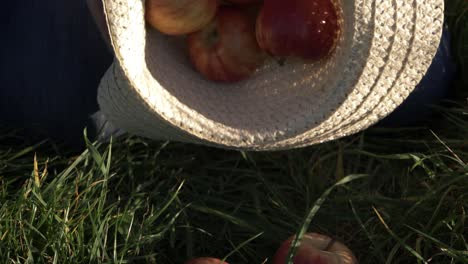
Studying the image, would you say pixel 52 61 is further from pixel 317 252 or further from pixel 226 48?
pixel 317 252

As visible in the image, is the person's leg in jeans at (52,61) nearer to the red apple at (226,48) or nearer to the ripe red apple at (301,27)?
the red apple at (226,48)

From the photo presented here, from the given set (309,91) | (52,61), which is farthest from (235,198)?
(52,61)

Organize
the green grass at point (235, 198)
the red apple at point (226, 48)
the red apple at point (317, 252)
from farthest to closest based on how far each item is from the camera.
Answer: the red apple at point (226, 48)
the green grass at point (235, 198)
the red apple at point (317, 252)

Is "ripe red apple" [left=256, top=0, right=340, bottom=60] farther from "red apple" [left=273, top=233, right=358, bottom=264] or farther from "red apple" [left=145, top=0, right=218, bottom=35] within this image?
"red apple" [left=273, top=233, right=358, bottom=264]

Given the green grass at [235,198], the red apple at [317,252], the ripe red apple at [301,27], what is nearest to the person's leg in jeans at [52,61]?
the green grass at [235,198]

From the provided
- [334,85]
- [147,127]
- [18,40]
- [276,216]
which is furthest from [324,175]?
[18,40]
